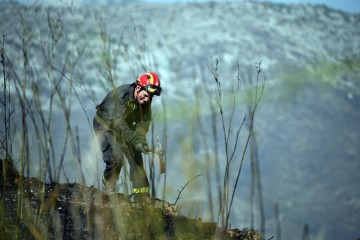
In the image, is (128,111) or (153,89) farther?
(128,111)

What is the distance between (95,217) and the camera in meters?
2.59

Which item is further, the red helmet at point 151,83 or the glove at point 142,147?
the red helmet at point 151,83

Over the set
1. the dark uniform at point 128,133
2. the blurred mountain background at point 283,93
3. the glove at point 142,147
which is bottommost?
the glove at point 142,147

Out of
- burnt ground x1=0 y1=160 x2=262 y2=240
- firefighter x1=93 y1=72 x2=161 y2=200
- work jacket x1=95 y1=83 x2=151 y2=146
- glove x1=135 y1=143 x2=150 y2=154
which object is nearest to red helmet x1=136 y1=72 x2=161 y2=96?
firefighter x1=93 y1=72 x2=161 y2=200

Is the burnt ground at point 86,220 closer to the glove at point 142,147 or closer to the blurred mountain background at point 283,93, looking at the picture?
the glove at point 142,147

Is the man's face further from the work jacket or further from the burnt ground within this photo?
the burnt ground

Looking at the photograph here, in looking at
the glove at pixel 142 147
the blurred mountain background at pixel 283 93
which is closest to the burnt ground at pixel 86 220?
the glove at pixel 142 147

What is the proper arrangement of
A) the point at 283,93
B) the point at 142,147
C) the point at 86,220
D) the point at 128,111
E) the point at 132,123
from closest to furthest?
the point at 86,220 → the point at 142,147 → the point at 128,111 → the point at 132,123 → the point at 283,93

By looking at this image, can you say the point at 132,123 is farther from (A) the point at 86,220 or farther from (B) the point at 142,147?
(A) the point at 86,220

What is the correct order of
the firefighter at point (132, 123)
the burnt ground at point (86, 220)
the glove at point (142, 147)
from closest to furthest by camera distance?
the burnt ground at point (86, 220), the glove at point (142, 147), the firefighter at point (132, 123)

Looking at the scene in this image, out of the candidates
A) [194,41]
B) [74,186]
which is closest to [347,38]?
[194,41]

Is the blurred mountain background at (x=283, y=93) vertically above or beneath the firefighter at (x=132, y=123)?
above

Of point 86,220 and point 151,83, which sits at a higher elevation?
point 151,83

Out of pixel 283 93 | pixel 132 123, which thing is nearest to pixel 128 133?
pixel 132 123
